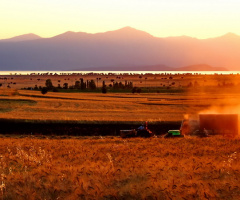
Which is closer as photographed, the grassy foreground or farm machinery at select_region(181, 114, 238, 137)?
the grassy foreground

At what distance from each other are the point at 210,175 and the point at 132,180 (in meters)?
2.67

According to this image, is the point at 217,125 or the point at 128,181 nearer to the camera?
the point at 128,181

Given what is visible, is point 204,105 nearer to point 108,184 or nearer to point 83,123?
point 83,123

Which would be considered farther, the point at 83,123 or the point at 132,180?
the point at 83,123

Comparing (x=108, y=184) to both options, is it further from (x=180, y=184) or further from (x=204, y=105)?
(x=204, y=105)

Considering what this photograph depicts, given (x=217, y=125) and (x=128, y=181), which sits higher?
(x=128, y=181)

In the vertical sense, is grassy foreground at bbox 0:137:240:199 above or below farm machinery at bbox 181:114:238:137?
above

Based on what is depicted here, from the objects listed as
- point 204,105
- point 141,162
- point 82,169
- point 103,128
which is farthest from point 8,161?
point 204,105

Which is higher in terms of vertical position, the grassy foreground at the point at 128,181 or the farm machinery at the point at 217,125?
the grassy foreground at the point at 128,181

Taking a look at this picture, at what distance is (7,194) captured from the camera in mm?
10203

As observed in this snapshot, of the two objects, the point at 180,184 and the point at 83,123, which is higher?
the point at 180,184

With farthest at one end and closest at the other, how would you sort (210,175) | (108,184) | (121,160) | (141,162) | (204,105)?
1. (204,105)
2. (121,160)
3. (141,162)
4. (210,175)
5. (108,184)

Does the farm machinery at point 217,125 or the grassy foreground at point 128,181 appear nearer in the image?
the grassy foreground at point 128,181

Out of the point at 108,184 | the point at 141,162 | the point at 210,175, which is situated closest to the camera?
the point at 108,184
